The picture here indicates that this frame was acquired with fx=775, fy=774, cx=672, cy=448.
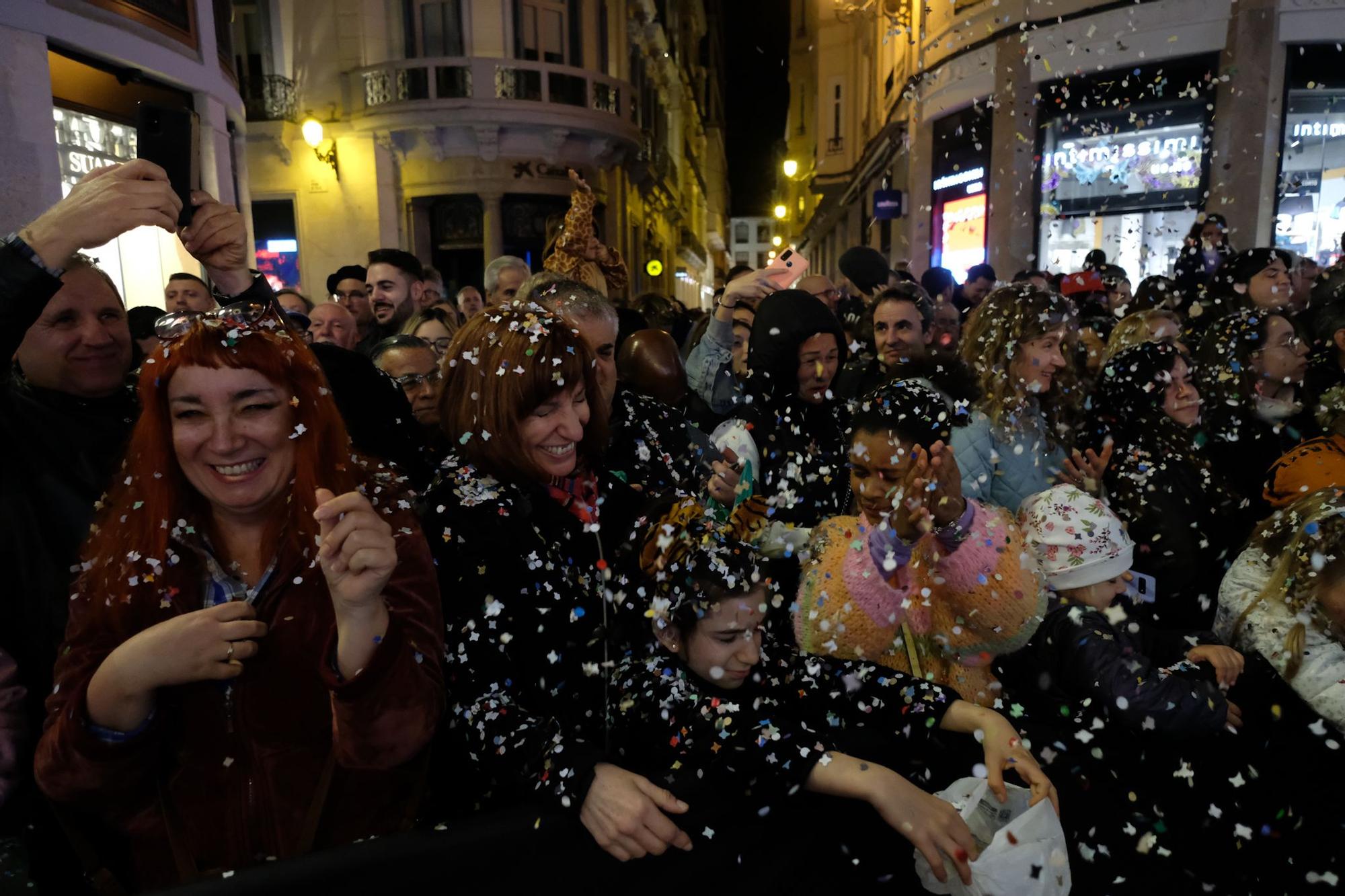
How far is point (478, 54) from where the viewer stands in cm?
1723

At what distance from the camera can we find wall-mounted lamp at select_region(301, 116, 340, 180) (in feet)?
52.6

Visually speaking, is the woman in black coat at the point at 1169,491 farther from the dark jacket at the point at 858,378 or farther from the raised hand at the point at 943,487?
the raised hand at the point at 943,487

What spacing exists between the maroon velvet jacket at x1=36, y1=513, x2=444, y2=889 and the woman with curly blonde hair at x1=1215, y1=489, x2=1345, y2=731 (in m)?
2.42

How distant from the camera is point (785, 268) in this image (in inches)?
150

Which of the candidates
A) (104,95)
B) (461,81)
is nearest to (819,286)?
(104,95)

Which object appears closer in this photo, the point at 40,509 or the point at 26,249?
the point at 26,249

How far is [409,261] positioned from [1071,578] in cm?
479

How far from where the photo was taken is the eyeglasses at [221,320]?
5.35ft

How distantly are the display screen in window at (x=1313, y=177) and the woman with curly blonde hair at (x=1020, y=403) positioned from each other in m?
7.93

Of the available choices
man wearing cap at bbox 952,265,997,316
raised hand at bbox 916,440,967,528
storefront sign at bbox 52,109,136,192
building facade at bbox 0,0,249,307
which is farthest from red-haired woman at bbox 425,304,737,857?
storefront sign at bbox 52,109,136,192

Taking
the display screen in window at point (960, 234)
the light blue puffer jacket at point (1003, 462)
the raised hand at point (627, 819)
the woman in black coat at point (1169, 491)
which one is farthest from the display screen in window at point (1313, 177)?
the raised hand at point (627, 819)

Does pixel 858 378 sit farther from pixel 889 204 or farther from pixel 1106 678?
pixel 889 204

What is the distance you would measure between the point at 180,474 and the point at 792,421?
7.52ft

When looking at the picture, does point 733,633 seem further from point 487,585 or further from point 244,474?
point 244,474
